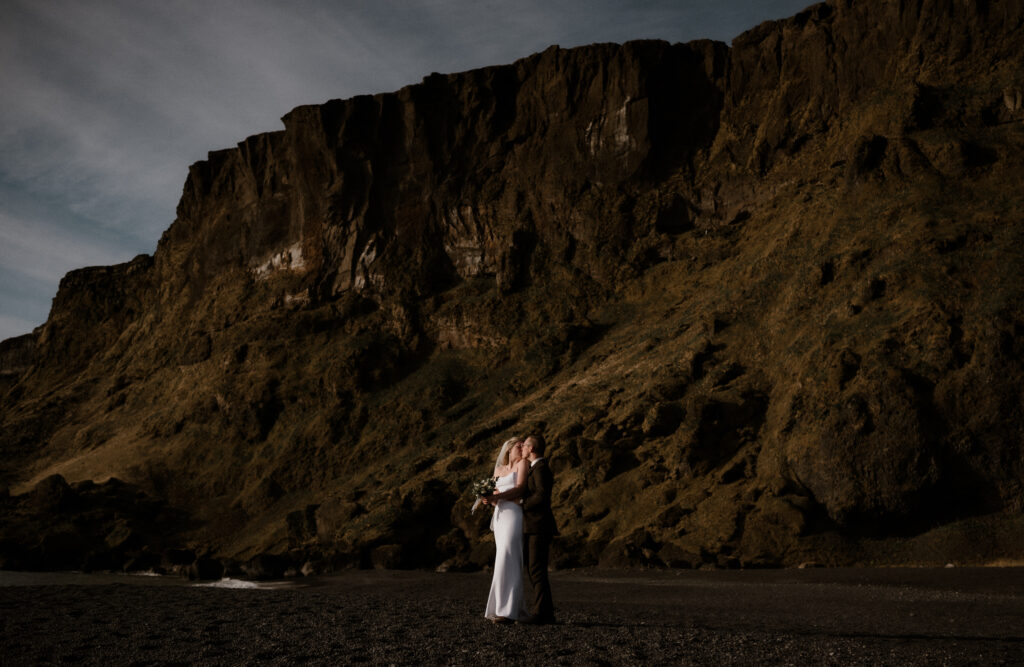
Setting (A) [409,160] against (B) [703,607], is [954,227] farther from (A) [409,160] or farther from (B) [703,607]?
(A) [409,160]

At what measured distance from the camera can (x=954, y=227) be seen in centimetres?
2917

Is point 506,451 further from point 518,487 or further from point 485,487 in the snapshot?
point 518,487

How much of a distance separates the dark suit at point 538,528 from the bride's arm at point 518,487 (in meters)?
0.06

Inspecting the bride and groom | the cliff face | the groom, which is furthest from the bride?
the cliff face

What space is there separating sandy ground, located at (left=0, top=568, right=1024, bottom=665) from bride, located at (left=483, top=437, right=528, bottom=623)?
33 cm

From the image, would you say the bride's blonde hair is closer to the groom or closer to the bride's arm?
the bride's arm

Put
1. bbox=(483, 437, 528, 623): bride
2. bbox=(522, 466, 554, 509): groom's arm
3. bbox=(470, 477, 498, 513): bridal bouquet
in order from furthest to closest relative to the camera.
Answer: bbox=(470, 477, 498, 513): bridal bouquet → bbox=(483, 437, 528, 623): bride → bbox=(522, 466, 554, 509): groom's arm

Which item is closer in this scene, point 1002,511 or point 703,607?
point 703,607

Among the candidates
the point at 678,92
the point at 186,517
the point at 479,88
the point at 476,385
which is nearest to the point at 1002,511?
the point at 476,385

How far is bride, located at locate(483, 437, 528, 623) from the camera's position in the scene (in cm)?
1077

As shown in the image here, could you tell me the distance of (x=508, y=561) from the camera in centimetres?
1079

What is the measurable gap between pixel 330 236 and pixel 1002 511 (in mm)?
45546

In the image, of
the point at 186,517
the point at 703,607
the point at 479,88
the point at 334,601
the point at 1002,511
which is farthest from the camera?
the point at 479,88

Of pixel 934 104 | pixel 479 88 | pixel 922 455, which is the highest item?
pixel 479 88
